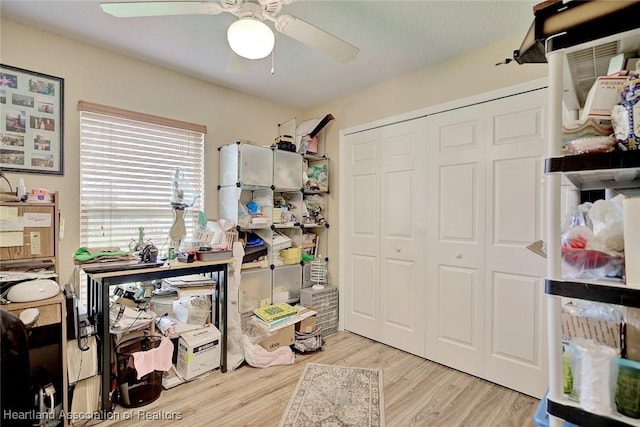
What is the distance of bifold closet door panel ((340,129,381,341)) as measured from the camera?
295 cm

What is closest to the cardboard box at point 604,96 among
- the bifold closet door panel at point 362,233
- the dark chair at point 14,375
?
the dark chair at point 14,375

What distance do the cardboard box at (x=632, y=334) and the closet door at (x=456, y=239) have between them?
157 centimetres

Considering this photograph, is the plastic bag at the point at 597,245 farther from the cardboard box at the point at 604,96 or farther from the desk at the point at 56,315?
the desk at the point at 56,315

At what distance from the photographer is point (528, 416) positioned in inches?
73.0

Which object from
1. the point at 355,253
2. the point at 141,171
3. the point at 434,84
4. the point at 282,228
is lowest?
the point at 355,253

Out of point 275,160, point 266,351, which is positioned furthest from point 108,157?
point 266,351

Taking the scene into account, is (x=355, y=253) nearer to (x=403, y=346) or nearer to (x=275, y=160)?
(x=403, y=346)

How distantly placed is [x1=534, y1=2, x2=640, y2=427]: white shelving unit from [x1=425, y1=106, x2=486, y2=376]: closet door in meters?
1.53

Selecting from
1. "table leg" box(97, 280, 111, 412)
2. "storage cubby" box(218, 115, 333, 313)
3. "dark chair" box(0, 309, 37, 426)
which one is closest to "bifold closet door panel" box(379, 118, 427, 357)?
"storage cubby" box(218, 115, 333, 313)

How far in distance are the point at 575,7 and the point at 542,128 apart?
1.48 metres

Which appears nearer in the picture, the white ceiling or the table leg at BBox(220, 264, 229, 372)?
the white ceiling

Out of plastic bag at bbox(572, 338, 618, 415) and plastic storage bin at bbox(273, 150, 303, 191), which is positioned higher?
plastic storage bin at bbox(273, 150, 303, 191)

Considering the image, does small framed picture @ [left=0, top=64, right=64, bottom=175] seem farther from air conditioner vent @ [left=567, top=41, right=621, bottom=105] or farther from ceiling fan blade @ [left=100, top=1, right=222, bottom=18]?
air conditioner vent @ [left=567, top=41, right=621, bottom=105]

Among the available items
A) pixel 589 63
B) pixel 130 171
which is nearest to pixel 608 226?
pixel 589 63
